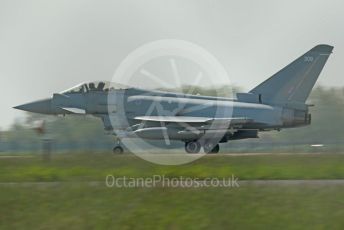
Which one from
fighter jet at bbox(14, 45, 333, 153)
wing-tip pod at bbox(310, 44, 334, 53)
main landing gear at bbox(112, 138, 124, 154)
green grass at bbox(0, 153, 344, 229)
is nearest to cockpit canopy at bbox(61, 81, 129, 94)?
fighter jet at bbox(14, 45, 333, 153)

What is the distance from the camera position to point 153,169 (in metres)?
19.8

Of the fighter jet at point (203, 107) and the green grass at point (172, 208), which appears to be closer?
the green grass at point (172, 208)

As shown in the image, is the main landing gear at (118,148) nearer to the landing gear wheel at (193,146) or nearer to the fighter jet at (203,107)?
the fighter jet at (203,107)

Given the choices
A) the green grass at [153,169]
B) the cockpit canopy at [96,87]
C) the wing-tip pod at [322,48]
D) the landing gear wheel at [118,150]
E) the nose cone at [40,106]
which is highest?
the wing-tip pod at [322,48]

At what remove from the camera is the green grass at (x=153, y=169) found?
18.5 m

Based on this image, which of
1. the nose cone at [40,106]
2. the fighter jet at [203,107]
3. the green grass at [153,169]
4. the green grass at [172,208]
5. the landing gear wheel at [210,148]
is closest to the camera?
the green grass at [172,208]

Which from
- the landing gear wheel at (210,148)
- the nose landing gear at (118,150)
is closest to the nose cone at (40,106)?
the nose landing gear at (118,150)

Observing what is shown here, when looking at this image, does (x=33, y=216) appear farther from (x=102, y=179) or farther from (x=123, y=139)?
(x=123, y=139)

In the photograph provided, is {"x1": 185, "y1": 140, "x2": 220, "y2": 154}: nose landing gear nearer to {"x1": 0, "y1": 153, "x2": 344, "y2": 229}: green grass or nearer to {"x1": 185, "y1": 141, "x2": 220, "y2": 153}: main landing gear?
{"x1": 185, "y1": 141, "x2": 220, "y2": 153}: main landing gear

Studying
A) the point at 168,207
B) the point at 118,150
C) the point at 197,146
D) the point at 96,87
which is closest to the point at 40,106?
the point at 96,87

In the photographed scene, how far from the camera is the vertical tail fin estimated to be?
33281 millimetres

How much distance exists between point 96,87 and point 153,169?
556 inches

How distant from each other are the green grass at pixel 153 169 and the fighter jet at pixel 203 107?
26.7 feet

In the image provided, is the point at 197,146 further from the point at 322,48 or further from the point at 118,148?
the point at 322,48
